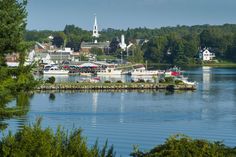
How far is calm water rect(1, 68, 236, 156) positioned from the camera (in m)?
23.0

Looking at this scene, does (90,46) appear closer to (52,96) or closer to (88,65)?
(88,65)

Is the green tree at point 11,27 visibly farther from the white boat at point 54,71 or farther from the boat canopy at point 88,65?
the boat canopy at point 88,65

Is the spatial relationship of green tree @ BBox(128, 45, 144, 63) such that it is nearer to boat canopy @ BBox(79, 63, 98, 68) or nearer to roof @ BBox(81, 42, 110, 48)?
roof @ BBox(81, 42, 110, 48)

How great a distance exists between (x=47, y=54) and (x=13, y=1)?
8032 cm

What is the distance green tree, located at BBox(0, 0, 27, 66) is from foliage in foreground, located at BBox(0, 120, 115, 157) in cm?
133

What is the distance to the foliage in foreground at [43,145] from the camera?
9.20 meters

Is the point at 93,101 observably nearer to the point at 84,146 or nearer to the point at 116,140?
the point at 116,140

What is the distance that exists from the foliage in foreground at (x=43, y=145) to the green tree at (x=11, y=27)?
1334 mm

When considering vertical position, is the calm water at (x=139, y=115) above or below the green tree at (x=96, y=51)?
below

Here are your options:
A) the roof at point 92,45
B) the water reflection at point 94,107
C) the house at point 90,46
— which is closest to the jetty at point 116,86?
the water reflection at point 94,107

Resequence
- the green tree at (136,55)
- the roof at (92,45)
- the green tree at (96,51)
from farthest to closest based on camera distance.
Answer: the roof at (92,45) < the green tree at (96,51) < the green tree at (136,55)

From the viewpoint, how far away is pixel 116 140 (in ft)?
69.4

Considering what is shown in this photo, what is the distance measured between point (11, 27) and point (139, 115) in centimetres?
2028

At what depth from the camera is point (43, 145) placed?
30.2 ft
